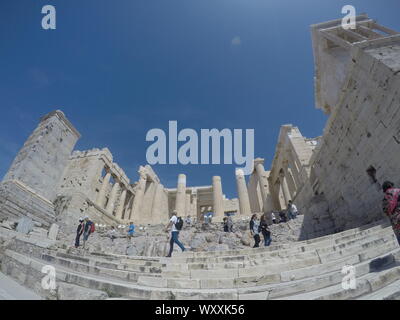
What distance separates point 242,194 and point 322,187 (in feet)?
45.3

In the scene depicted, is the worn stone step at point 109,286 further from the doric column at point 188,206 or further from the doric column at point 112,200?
the doric column at point 188,206

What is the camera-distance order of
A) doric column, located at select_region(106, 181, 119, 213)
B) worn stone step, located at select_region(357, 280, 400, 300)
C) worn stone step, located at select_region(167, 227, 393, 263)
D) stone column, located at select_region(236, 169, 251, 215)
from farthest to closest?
doric column, located at select_region(106, 181, 119, 213), stone column, located at select_region(236, 169, 251, 215), worn stone step, located at select_region(167, 227, 393, 263), worn stone step, located at select_region(357, 280, 400, 300)

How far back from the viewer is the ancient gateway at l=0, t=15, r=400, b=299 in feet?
10.4

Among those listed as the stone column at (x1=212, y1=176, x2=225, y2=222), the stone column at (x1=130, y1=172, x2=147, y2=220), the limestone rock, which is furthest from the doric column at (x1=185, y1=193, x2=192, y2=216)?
the limestone rock

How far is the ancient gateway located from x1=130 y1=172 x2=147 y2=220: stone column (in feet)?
23.8

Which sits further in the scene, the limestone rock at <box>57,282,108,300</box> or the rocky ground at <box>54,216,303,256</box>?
the rocky ground at <box>54,216,303,256</box>

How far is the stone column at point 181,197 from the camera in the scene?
25.5 meters

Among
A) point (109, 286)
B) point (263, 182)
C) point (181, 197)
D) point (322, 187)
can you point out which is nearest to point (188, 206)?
point (181, 197)

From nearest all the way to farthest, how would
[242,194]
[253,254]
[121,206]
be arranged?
[253,254] → [242,194] → [121,206]

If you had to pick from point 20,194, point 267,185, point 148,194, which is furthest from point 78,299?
point 148,194

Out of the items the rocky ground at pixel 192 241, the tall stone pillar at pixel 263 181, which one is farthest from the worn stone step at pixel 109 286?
the tall stone pillar at pixel 263 181

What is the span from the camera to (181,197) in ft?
87.6

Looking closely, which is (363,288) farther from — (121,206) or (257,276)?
(121,206)

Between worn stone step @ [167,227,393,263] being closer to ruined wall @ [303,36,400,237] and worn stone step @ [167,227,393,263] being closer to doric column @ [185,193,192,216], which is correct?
ruined wall @ [303,36,400,237]
